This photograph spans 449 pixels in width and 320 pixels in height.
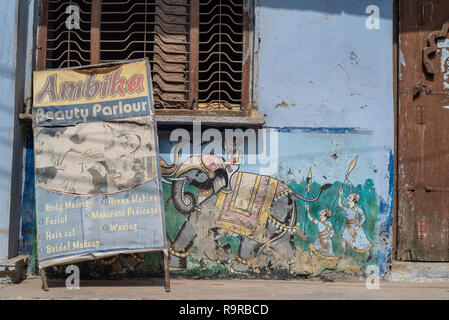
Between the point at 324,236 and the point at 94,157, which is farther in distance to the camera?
the point at 324,236

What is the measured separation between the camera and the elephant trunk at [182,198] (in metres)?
4.96

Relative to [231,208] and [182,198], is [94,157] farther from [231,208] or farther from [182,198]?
[231,208]

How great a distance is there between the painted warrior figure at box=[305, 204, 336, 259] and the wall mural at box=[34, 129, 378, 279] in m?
0.01

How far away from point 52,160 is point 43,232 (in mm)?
661

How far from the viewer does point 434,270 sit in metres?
5.03

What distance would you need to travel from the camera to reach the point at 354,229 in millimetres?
4980

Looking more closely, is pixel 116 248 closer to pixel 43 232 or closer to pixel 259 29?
pixel 43 232

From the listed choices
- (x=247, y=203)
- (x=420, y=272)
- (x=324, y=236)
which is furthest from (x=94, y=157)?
(x=420, y=272)

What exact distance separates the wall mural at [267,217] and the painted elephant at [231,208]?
0.03 ft

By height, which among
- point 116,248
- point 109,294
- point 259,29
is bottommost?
point 109,294

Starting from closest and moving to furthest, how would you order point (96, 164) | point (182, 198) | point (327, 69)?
point (96, 164), point (182, 198), point (327, 69)

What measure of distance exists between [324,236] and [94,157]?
2.41 metres

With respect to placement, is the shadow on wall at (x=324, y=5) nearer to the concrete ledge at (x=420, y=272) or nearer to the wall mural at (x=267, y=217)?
the wall mural at (x=267, y=217)

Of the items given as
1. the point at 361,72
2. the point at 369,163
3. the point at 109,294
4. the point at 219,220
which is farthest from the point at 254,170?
the point at 109,294
